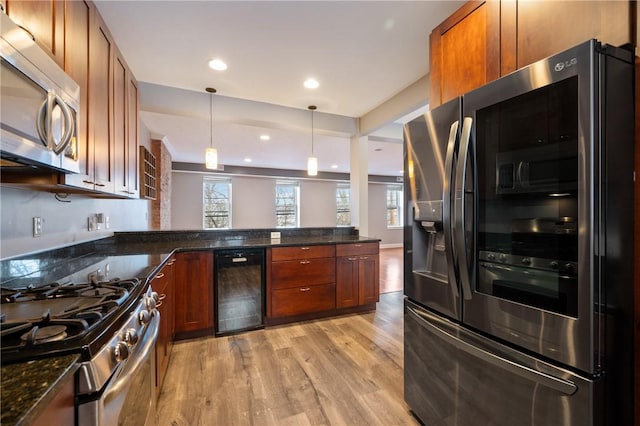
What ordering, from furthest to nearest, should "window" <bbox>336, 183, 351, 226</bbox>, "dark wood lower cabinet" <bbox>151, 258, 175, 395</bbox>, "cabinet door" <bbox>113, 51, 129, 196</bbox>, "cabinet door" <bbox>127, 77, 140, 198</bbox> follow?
1. "window" <bbox>336, 183, 351, 226</bbox>
2. "cabinet door" <bbox>127, 77, 140, 198</bbox>
3. "cabinet door" <bbox>113, 51, 129, 196</bbox>
4. "dark wood lower cabinet" <bbox>151, 258, 175, 395</bbox>

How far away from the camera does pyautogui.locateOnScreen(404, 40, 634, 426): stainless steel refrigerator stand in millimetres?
880

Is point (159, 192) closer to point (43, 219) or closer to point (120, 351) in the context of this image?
point (43, 219)

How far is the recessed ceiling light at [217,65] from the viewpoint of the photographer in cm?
245

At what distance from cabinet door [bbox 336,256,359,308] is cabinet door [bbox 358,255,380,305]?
0.06 meters

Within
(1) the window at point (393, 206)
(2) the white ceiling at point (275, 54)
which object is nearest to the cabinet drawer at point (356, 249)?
(2) the white ceiling at point (275, 54)

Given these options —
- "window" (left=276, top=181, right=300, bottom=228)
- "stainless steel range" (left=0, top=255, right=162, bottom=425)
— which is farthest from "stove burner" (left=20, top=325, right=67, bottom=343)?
"window" (left=276, top=181, right=300, bottom=228)

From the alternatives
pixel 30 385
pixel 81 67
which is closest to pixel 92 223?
pixel 81 67

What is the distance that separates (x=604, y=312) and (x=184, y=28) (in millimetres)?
2779

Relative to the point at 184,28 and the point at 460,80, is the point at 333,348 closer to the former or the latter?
the point at 460,80

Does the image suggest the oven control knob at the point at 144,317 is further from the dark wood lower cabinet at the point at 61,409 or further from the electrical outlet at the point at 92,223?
the electrical outlet at the point at 92,223

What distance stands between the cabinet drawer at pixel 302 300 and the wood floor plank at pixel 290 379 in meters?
0.20

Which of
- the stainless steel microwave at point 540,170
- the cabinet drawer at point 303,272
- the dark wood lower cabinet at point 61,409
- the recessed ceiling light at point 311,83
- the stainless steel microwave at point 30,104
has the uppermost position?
the recessed ceiling light at point 311,83

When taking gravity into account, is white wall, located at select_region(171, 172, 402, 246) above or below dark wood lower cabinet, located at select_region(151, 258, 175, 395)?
above

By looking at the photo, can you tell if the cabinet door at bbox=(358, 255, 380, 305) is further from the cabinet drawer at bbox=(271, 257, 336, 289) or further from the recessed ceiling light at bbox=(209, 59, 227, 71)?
A: the recessed ceiling light at bbox=(209, 59, 227, 71)
